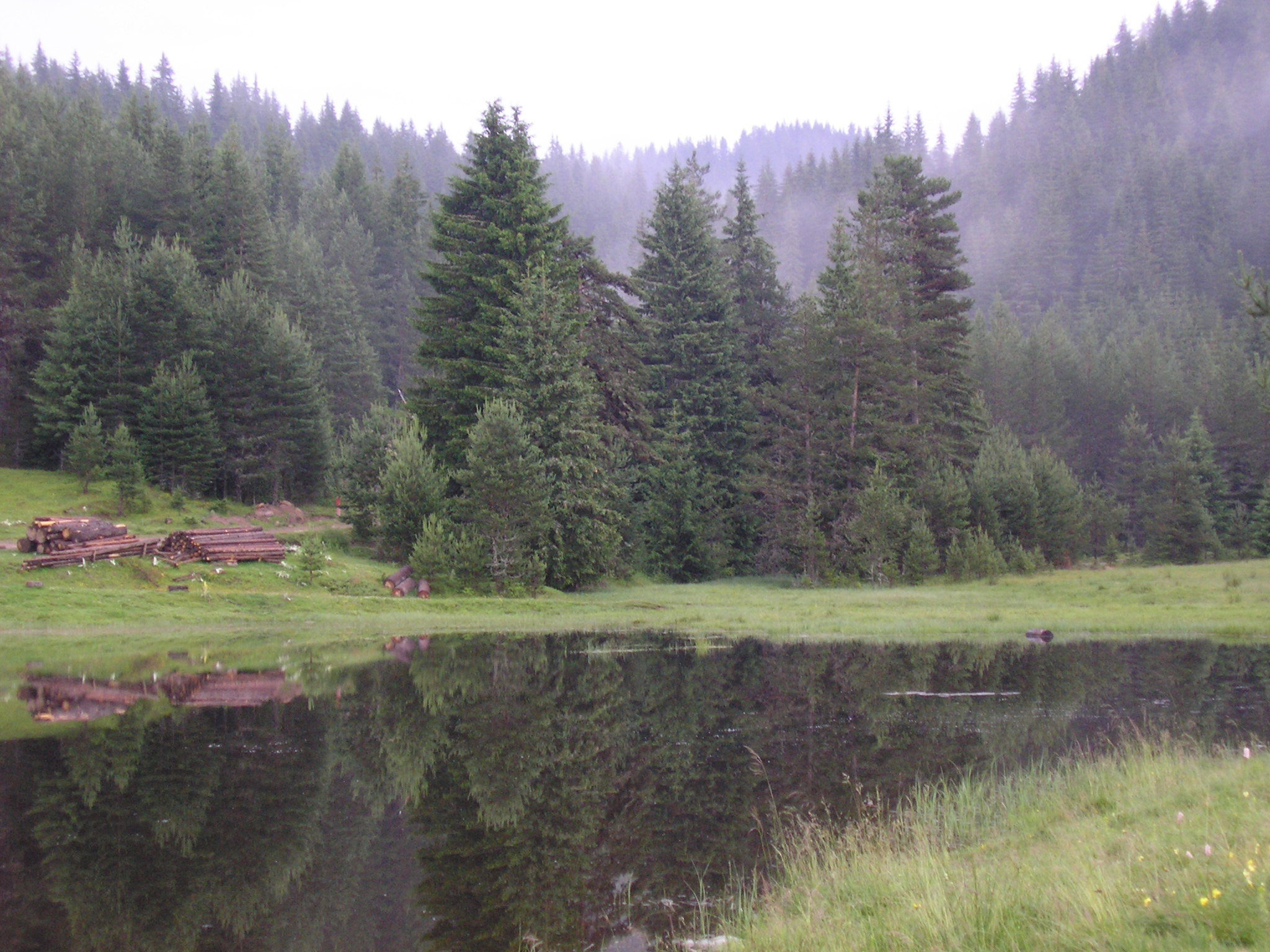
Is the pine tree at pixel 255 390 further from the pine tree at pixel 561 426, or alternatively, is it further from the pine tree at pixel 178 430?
the pine tree at pixel 561 426

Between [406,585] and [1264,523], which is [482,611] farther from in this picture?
[1264,523]

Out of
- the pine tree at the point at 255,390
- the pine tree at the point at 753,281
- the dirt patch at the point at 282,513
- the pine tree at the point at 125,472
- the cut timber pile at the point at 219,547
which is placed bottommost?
the cut timber pile at the point at 219,547

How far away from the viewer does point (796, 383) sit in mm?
50844

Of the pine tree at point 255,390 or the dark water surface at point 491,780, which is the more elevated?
the pine tree at point 255,390

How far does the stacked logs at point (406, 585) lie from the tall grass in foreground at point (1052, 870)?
2379cm

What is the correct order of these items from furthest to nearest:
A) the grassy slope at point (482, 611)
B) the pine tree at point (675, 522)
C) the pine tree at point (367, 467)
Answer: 1. the pine tree at point (675, 522)
2. the pine tree at point (367, 467)
3. the grassy slope at point (482, 611)

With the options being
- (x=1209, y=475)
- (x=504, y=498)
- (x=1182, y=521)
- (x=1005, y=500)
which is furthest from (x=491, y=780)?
(x=1209, y=475)

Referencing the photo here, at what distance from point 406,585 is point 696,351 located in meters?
29.1

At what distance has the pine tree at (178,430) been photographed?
49125 millimetres

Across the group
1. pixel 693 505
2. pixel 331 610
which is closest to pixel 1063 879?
pixel 331 610

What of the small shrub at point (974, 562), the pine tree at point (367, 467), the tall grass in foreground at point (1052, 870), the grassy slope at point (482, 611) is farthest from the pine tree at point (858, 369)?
the tall grass in foreground at point (1052, 870)

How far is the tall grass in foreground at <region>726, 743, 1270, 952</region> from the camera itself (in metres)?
5.24

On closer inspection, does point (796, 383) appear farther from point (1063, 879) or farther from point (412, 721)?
point (1063, 879)

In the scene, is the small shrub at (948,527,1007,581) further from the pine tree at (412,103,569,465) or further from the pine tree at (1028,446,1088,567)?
the pine tree at (412,103,569,465)
